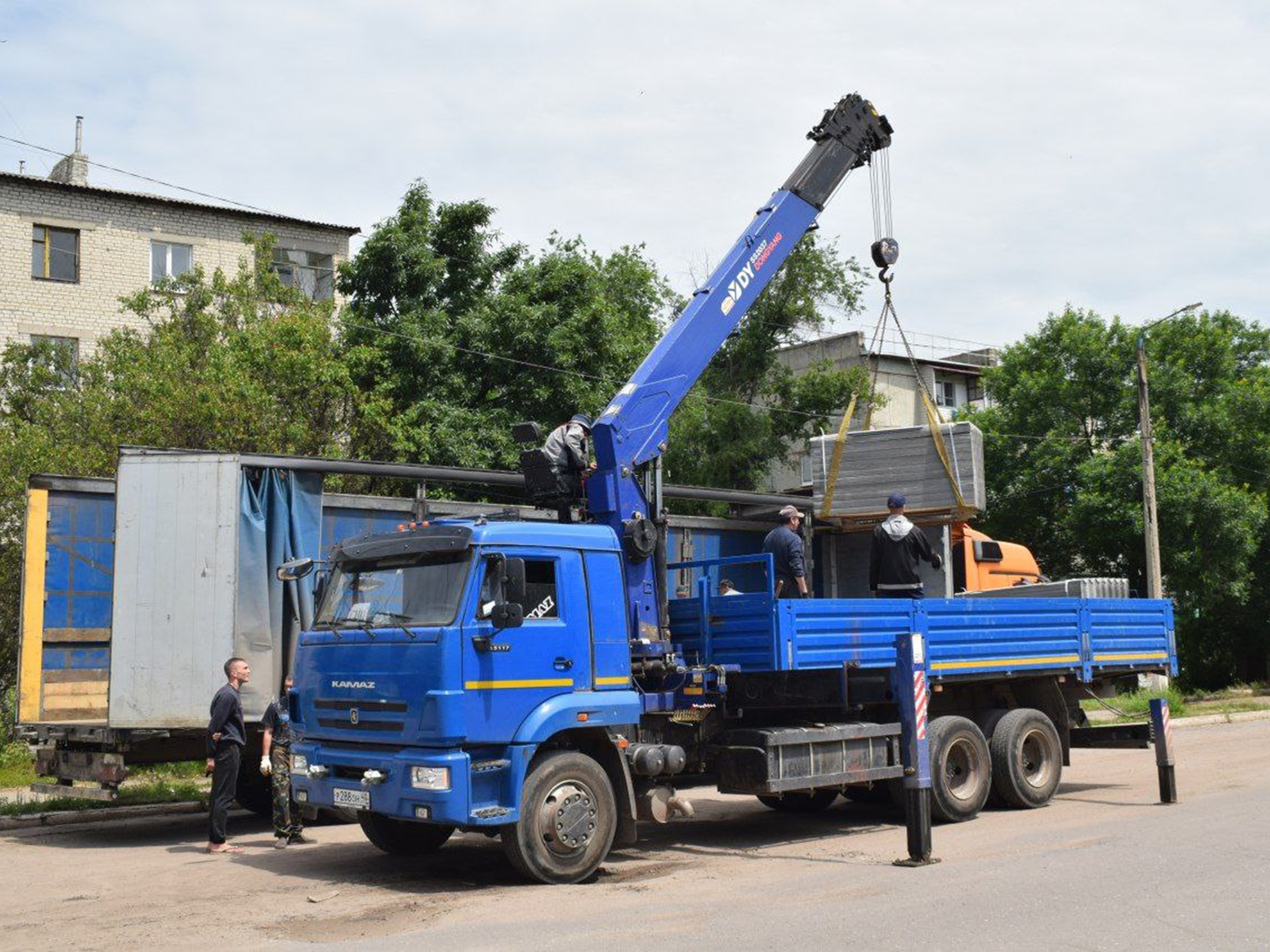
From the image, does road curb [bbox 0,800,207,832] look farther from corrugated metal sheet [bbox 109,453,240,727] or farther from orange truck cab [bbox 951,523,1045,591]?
orange truck cab [bbox 951,523,1045,591]

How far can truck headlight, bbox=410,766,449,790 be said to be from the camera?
8383 millimetres

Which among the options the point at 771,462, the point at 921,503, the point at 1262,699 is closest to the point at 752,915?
the point at 921,503

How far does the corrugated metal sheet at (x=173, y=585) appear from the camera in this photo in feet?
38.1

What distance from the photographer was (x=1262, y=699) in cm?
2853

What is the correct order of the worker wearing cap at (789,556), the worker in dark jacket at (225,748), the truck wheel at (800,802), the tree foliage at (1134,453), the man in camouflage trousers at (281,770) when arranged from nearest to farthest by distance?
1. the worker in dark jacket at (225,748)
2. the man in camouflage trousers at (281,770)
3. the worker wearing cap at (789,556)
4. the truck wheel at (800,802)
5. the tree foliage at (1134,453)

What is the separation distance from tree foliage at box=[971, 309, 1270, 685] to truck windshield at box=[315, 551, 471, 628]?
22.5 meters

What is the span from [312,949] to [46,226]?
28.6 meters

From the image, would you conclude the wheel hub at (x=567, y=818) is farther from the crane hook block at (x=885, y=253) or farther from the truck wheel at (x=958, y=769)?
the crane hook block at (x=885, y=253)

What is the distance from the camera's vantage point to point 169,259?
108ft

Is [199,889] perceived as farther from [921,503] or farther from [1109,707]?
[1109,707]

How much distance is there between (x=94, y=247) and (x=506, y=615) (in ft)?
88.9

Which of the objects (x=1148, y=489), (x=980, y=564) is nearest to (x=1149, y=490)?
(x=1148, y=489)

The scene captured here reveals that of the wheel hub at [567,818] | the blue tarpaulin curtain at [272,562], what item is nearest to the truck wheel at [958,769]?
the wheel hub at [567,818]

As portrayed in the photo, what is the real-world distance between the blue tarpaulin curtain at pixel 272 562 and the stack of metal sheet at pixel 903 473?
584 centimetres
